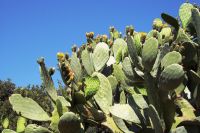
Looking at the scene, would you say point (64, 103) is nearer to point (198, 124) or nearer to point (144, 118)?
point (144, 118)

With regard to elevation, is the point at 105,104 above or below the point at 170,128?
above

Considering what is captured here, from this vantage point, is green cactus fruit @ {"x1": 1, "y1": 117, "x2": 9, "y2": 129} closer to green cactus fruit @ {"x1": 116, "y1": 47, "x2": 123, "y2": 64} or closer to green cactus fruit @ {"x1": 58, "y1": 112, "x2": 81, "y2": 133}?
green cactus fruit @ {"x1": 116, "y1": 47, "x2": 123, "y2": 64}

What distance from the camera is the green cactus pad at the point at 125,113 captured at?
9.38 ft

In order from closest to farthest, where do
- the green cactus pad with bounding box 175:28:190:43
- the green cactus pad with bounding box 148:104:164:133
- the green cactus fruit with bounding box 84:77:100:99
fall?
the green cactus pad with bounding box 148:104:164:133
the green cactus fruit with bounding box 84:77:100:99
the green cactus pad with bounding box 175:28:190:43

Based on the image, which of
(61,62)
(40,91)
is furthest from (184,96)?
(40,91)

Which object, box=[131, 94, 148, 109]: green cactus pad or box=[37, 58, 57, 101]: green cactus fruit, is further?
box=[37, 58, 57, 101]: green cactus fruit

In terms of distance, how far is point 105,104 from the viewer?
3105 mm

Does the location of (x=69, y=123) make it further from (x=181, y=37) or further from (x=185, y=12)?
(x=185, y=12)

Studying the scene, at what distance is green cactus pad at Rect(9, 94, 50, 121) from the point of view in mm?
3129

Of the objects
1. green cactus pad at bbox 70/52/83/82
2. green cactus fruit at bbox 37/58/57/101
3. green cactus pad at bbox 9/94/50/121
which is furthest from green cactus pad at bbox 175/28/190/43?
green cactus pad at bbox 9/94/50/121

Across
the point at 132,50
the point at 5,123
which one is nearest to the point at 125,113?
the point at 132,50

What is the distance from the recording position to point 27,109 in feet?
10.3

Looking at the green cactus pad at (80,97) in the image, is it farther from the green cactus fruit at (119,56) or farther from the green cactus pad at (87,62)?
the green cactus fruit at (119,56)

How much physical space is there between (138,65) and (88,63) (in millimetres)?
610
